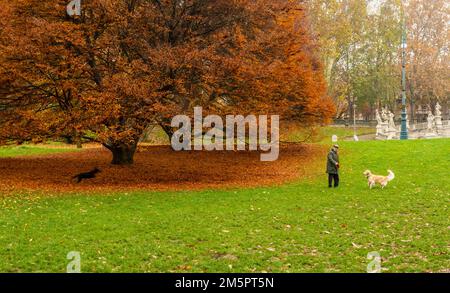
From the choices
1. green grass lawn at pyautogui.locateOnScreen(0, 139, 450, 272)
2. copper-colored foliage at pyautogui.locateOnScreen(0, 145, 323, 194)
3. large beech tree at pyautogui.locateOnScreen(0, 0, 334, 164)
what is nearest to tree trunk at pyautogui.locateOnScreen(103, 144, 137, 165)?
large beech tree at pyautogui.locateOnScreen(0, 0, 334, 164)

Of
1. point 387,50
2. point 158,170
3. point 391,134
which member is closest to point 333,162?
point 158,170

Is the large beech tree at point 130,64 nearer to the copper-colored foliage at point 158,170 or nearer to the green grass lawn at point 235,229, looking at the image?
the copper-colored foliage at point 158,170

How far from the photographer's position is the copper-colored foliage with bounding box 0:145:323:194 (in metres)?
18.1

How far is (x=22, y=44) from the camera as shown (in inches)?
634

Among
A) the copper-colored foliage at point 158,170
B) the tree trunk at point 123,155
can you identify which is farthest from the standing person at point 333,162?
the tree trunk at point 123,155

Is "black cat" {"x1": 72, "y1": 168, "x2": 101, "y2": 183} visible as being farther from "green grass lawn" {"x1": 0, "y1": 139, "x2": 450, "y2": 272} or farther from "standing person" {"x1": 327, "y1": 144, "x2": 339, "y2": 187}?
"standing person" {"x1": 327, "y1": 144, "x2": 339, "y2": 187}

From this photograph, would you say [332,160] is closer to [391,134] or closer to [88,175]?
[88,175]

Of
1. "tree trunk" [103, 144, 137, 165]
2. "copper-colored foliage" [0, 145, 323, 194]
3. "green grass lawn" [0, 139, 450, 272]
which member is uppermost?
"tree trunk" [103, 144, 137, 165]

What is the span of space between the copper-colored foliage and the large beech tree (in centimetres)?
182

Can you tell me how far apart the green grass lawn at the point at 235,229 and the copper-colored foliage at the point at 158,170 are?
1938mm

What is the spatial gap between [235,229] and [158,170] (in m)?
11.1

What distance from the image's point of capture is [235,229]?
11.3m

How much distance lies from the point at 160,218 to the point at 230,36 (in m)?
10.7
